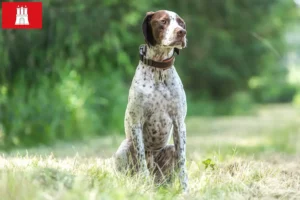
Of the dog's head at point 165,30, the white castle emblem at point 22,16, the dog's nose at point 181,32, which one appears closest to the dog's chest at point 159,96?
the dog's head at point 165,30

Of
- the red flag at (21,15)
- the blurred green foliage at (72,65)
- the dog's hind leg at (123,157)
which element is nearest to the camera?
the dog's hind leg at (123,157)

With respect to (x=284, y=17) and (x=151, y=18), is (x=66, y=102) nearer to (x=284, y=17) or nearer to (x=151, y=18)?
(x=151, y=18)

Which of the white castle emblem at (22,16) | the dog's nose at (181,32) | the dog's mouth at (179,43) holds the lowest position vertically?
the dog's mouth at (179,43)

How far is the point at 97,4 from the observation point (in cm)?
920

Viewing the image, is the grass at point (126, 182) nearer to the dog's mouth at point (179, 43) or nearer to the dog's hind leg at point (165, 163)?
Result: the dog's hind leg at point (165, 163)

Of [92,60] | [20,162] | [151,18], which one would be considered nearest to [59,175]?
[20,162]

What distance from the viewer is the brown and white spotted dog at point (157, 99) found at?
432cm

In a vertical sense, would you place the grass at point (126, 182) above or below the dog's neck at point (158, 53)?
below

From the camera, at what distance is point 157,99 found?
4324mm

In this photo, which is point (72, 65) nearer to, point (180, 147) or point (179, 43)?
point (180, 147)

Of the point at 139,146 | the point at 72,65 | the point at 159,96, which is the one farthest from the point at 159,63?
the point at 72,65

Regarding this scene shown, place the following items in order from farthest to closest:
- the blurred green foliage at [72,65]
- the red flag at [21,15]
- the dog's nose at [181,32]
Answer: the blurred green foliage at [72,65], the red flag at [21,15], the dog's nose at [181,32]

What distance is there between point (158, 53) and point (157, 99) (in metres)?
0.36

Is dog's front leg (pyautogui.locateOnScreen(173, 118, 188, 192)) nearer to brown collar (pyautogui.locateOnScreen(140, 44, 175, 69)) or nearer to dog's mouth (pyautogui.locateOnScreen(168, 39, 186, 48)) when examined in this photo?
brown collar (pyautogui.locateOnScreen(140, 44, 175, 69))
